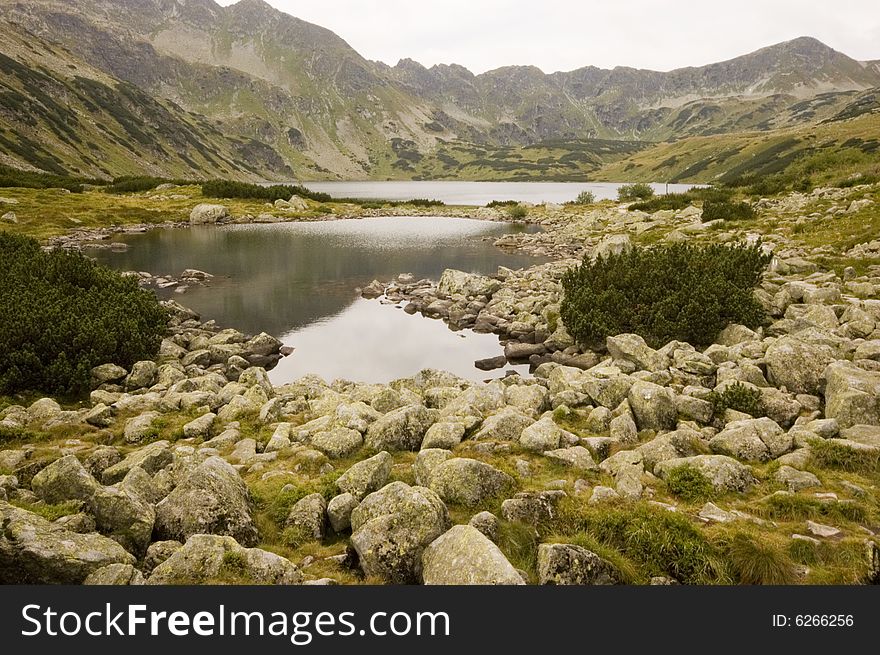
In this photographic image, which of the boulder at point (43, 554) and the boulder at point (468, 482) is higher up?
the boulder at point (43, 554)

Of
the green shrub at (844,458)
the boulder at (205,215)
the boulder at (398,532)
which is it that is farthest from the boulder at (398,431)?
the boulder at (205,215)

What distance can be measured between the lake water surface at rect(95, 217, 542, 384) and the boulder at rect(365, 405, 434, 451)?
11.1 m

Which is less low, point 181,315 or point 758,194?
point 758,194

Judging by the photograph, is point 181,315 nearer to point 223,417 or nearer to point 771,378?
point 223,417

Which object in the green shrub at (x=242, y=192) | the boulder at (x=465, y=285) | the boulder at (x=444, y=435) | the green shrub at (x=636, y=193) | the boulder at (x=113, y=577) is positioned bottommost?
the boulder at (x=444, y=435)

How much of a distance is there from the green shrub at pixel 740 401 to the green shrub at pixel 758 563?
20.7 feet

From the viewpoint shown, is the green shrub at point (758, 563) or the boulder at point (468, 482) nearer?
the green shrub at point (758, 563)

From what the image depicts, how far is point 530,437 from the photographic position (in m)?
11.9

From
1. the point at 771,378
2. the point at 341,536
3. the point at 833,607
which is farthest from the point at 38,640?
the point at 771,378

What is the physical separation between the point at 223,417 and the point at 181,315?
2030 centimetres

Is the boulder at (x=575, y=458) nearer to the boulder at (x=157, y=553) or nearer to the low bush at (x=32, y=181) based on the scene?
the boulder at (x=157, y=553)

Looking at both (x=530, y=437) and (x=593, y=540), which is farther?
(x=530, y=437)

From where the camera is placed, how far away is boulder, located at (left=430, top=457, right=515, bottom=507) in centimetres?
945

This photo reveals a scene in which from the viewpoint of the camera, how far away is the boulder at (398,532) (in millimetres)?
7641
